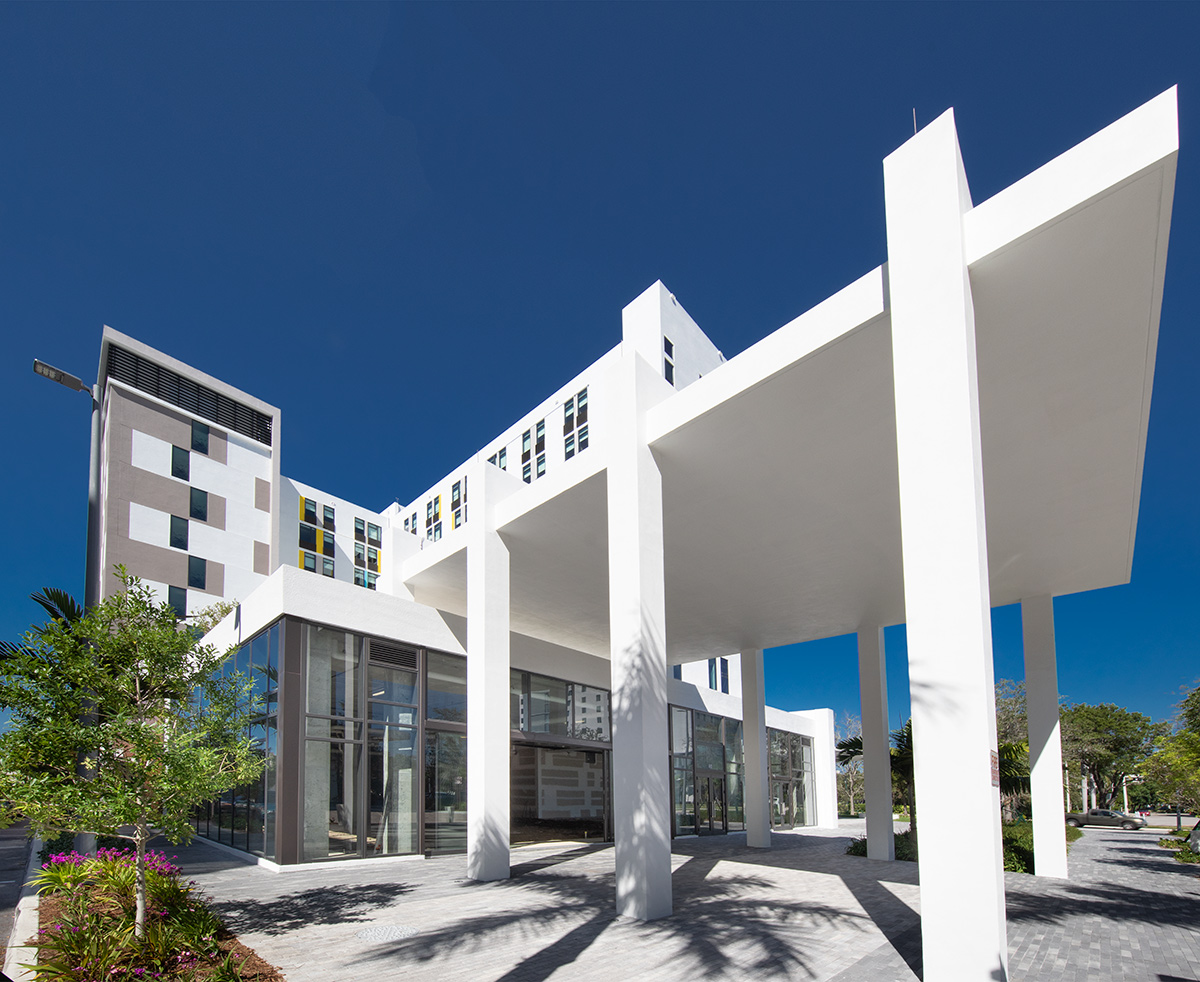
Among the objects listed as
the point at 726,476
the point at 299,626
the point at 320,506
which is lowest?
the point at 299,626

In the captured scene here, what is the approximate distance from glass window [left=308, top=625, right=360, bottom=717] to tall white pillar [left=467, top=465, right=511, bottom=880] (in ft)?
13.0

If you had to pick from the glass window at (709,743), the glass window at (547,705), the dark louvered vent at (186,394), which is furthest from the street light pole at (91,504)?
the dark louvered vent at (186,394)

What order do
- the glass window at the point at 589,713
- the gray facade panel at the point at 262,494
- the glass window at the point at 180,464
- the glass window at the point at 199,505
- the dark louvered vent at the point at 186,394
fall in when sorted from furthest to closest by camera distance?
the gray facade panel at the point at 262,494 → the glass window at the point at 199,505 → the glass window at the point at 180,464 → the dark louvered vent at the point at 186,394 → the glass window at the point at 589,713

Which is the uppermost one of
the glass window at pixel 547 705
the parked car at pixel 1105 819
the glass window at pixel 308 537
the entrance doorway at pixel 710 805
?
the glass window at pixel 308 537

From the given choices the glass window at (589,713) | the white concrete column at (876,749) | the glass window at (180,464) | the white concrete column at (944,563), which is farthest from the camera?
the glass window at (180,464)

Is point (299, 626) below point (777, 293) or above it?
below

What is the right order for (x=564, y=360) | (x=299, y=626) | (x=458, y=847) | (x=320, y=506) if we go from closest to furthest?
(x=299, y=626) → (x=458, y=847) → (x=320, y=506) → (x=564, y=360)

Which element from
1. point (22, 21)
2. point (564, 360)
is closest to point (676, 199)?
point (22, 21)

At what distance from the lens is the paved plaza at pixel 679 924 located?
24.7 ft

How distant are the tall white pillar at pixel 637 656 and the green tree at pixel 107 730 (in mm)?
5199

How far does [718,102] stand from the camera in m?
21.1

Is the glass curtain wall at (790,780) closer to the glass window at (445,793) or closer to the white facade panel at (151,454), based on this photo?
the glass window at (445,793)

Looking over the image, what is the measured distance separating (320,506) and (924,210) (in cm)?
4775

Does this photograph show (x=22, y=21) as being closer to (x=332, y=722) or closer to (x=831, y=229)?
(x=332, y=722)
